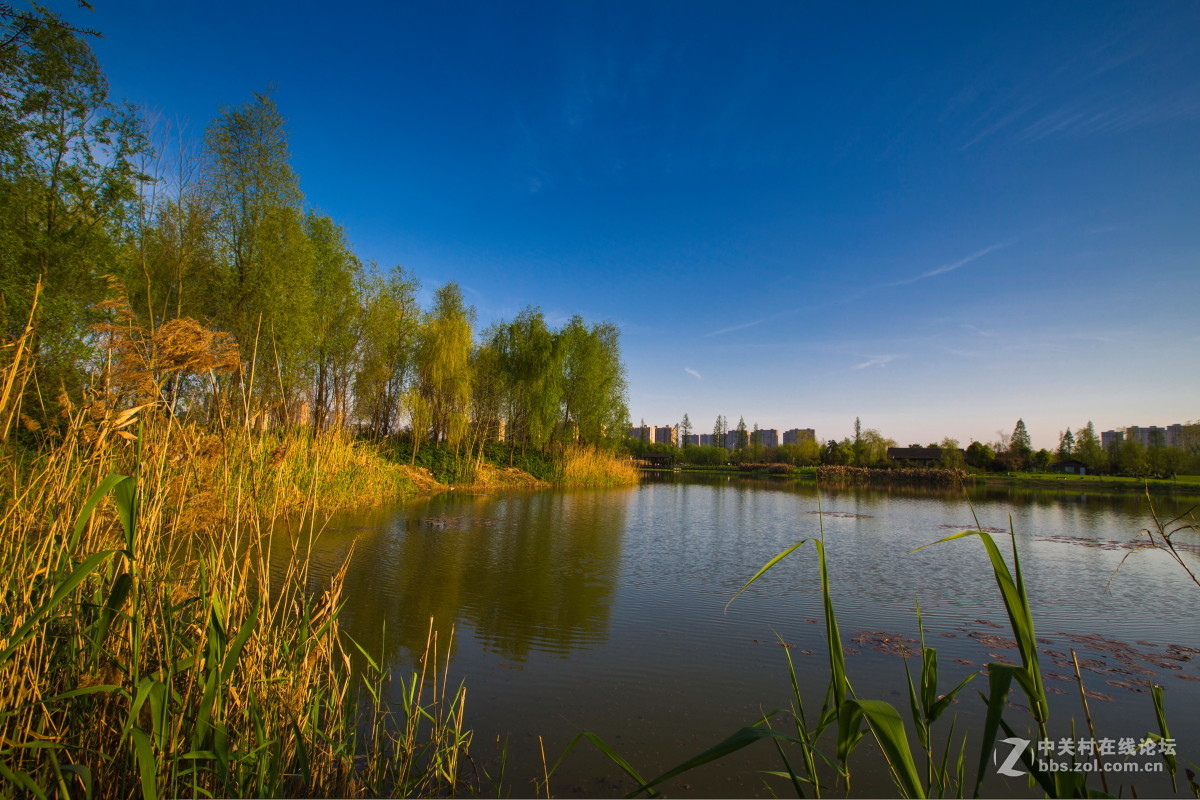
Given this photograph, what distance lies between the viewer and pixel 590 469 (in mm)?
27375

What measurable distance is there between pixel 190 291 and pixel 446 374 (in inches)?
464

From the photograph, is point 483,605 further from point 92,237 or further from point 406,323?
point 406,323

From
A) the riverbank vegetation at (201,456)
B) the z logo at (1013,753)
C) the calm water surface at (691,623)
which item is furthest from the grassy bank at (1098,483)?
the z logo at (1013,753)

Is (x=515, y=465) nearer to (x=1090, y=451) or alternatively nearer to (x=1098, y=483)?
(x=1098, y=483)

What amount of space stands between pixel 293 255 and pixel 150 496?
12.0 metres

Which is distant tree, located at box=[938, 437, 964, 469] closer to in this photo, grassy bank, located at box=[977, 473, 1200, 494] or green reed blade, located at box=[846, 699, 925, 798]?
grassy bank, located at box=[977, 473, 1200, 494]

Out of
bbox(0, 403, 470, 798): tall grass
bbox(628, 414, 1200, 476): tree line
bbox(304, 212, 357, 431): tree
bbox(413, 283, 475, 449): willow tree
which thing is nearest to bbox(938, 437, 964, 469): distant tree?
bbox(628, 414, 1200, 476): tree line

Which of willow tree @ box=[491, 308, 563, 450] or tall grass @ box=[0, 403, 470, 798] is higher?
willow tree @ box=[491, 308, 563, 450]

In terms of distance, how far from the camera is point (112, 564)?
2.43 metres

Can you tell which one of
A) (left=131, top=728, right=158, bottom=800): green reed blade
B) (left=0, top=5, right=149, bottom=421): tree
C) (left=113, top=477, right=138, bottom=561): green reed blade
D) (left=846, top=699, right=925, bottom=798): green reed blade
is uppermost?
(left=0, top=5, right=149, bottom=421): tree

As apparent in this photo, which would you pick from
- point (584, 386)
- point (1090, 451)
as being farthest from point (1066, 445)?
point (584, 386)

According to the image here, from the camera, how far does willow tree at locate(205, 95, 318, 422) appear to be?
11680 millimetres

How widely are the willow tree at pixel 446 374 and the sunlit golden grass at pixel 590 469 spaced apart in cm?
570

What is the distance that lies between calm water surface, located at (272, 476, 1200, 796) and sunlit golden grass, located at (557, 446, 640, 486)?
13869 millimetres
